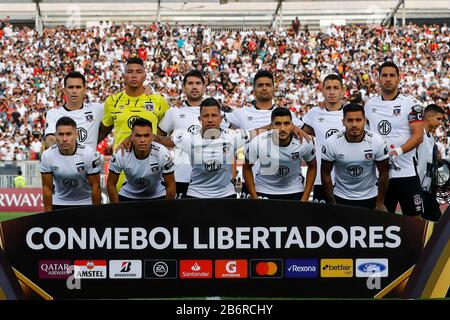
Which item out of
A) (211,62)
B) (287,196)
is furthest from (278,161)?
Answer: (211,62)

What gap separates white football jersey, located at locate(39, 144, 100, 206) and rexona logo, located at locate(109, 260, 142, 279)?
149 cm

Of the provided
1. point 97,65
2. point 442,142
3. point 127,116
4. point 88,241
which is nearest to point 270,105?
point 127,116

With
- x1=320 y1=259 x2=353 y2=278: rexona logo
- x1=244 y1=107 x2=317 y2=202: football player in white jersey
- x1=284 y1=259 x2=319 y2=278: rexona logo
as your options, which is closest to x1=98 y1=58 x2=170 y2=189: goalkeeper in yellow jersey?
x1=244 y1=107 x2=317 y2=202: football player in white jersey

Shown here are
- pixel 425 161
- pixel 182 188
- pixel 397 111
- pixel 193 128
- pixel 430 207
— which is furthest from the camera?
pixel 425 161

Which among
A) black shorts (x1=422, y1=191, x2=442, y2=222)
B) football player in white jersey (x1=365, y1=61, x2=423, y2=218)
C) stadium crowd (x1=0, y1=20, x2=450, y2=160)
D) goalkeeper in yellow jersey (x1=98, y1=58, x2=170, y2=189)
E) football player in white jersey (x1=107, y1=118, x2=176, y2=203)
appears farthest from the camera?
stadium crowd (x1=0, y1=20, x2=450, y2=160)

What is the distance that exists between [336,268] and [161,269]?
1.27 meters

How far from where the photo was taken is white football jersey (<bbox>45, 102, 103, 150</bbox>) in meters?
7.32

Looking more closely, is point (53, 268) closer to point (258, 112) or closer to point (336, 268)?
point (336, 268)

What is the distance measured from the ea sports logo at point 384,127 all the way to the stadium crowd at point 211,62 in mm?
8169

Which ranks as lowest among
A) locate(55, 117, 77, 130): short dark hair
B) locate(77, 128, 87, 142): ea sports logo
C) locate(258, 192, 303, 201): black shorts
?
locate(258, 192, 303, 201): black shorts

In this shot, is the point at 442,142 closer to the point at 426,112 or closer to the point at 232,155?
the point at 426,112

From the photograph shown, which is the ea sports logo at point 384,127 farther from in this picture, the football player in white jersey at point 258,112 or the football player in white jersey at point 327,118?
the football player in white jersey at point 258,112

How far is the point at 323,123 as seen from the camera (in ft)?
24.4

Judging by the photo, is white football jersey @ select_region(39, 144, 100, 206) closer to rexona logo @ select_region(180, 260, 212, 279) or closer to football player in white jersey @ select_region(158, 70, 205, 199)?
football player in white jersey @ select_region(158, 70, 205, 199)
